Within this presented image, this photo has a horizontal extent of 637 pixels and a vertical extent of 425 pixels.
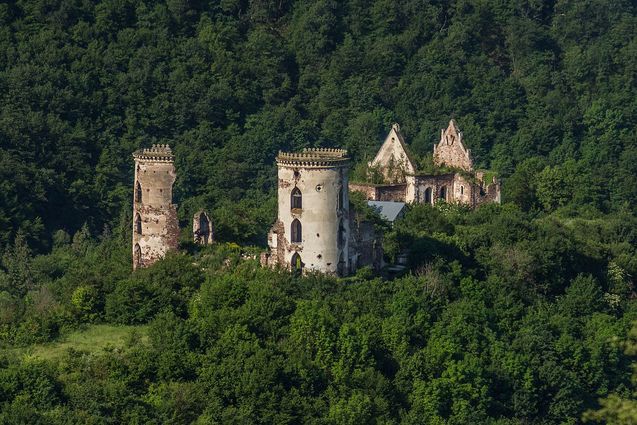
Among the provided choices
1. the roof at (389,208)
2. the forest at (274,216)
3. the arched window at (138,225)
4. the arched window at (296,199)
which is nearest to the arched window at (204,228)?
the forest at (274,216)

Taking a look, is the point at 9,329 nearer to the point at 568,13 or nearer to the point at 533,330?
the point at 533,330

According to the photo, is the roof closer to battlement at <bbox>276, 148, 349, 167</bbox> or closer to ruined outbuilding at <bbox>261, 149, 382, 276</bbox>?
battlement at <bbox>276, 148, 349, 167</bbox>

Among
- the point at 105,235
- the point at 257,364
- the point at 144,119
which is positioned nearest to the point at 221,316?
the point at 257,364

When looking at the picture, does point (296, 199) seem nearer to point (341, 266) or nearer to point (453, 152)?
point (341, 266)

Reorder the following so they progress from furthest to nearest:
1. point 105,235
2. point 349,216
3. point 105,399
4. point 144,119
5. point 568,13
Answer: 1. point 568,13
2. point 144,119
3. point 105,235
4. point 349,216
5. point 105,399

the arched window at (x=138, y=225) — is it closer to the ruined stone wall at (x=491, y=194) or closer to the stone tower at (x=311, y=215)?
the stone tower at (x=311, y=215)

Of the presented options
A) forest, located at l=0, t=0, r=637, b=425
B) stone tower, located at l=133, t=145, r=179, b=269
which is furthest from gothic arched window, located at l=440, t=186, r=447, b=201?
stone tower, located at l=133, t=145, r=179, b=269
